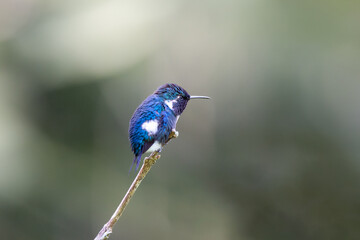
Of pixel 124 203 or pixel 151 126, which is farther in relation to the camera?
pixel 151 126

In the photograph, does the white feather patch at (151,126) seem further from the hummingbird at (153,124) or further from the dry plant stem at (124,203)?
the dry plant stem at (124,203)

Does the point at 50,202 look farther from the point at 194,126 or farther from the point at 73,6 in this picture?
the point at 73,6

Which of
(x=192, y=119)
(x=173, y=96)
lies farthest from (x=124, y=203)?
(x=192, y=119)

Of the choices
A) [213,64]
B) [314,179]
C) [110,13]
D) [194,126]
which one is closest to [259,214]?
[314,179]

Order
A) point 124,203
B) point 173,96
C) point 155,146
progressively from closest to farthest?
1. point 124,203
2. point 155,146
3. point 173,96

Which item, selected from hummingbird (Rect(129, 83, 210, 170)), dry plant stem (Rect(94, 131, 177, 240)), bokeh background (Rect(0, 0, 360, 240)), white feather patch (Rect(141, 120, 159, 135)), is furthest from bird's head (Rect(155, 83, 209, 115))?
bokeh background (Rect(0, 0, 360, 240))

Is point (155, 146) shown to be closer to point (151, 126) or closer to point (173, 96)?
point (151, 126)

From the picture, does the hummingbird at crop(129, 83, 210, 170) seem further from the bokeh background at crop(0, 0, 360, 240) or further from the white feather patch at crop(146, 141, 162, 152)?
the bokeh background at crop(0, 0, 360, 240)

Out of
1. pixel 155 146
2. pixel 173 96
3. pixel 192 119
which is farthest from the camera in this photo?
pixel 192 119
